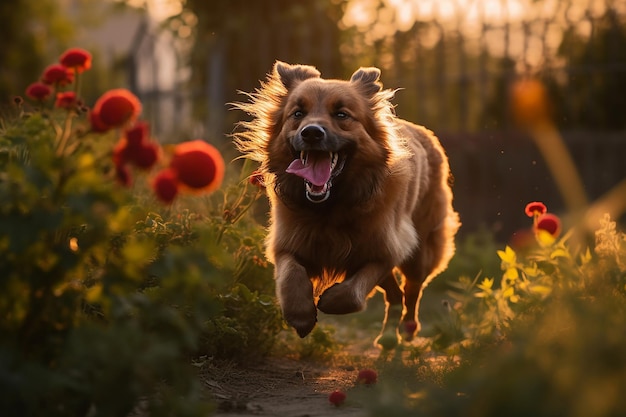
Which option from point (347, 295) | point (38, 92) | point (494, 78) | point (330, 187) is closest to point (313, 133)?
point (330, 187)

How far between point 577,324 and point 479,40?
8379 mm

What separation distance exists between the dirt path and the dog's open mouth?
933 mm

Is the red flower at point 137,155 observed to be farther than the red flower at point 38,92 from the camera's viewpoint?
No

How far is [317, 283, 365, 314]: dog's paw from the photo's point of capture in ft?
15.5

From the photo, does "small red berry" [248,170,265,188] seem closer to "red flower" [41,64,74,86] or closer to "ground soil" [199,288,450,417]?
"ground soil" [199,288,450,417]

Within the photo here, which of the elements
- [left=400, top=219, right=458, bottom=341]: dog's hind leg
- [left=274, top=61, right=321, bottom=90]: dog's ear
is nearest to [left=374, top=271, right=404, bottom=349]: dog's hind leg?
[left=400, top=219, right=458, bottom=341]: dog's hind leg

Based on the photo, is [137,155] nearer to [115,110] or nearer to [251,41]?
[115,110]

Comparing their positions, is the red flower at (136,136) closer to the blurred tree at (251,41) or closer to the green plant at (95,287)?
the green plant at (95,287)

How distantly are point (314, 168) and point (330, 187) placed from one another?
0.13 metres

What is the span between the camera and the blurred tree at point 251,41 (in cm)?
1119

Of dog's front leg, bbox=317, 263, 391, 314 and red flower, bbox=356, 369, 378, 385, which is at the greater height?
dog's front leg, bbox=317, 263, 391, 314

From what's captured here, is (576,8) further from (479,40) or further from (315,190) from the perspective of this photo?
(315,190)

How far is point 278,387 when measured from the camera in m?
4.58

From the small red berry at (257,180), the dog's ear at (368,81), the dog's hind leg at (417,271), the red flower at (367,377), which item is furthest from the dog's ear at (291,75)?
the red flower at (367,377)
